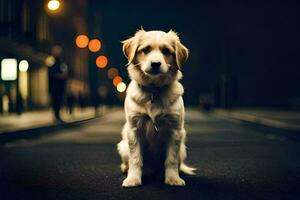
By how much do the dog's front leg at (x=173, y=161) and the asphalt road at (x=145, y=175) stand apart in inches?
3.9

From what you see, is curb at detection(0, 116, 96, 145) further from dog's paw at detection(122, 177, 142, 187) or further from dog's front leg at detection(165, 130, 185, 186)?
dog's front leg at detection(165, 130, 185, 186)

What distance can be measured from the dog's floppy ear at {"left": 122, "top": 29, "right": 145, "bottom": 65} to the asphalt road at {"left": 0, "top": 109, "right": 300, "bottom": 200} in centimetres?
130

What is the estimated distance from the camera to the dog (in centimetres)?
510

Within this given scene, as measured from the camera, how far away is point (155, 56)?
486cm

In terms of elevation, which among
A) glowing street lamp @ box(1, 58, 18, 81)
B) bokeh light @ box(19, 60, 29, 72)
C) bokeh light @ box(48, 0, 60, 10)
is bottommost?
glowing street lamp @ box(1, 58, 18, 81)

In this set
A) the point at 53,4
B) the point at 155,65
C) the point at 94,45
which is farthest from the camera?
the point at 94,45

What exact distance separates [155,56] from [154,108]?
0.56 m

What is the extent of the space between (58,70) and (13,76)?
632 centimetres

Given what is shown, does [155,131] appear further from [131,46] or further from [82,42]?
[82,42]

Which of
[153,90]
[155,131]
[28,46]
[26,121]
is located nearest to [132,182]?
[155,131]

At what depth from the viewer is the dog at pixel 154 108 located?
5.10 meters

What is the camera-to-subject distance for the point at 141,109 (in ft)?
16.9

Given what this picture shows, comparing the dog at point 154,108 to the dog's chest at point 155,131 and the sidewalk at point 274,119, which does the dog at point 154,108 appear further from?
the sidewalk at point 274,119

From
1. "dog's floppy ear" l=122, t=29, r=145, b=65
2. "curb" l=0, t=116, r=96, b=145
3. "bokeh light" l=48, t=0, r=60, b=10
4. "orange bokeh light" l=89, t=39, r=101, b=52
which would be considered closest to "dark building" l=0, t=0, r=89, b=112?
"bokeh light" l=48, t=0, r=60, b=10
